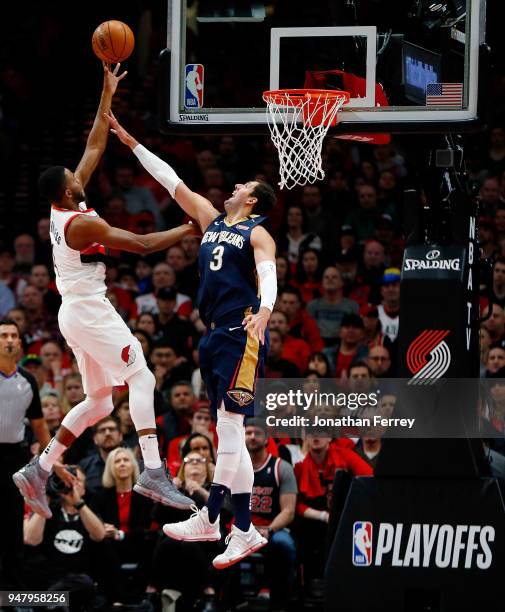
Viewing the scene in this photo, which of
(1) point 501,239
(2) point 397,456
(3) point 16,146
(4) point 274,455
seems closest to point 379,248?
(1) point 501,239

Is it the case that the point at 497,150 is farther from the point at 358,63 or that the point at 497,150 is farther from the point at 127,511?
the point at 127,511

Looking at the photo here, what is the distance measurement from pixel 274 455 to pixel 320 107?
11.5 feet

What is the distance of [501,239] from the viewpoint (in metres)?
13.8

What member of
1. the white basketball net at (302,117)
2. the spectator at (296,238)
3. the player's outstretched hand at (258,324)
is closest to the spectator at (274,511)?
the white basketball net at (302,117)

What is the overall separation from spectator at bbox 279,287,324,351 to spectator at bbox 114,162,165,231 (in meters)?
2.96

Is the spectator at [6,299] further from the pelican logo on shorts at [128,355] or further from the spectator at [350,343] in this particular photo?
the pelican logo on shorts at [128,355]

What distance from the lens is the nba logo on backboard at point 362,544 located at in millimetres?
9859

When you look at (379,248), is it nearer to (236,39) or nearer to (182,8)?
(236,39)

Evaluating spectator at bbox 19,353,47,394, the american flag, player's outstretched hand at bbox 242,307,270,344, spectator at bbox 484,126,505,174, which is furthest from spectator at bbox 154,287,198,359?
player's outstretched hand at bbox 242,307,270,344

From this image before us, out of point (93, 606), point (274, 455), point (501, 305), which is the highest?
point (501, 305)

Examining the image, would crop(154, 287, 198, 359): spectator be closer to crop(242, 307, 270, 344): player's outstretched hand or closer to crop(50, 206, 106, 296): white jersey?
crop(50, 206, 106, 296): white jersey

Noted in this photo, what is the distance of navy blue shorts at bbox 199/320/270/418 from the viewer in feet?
28.2

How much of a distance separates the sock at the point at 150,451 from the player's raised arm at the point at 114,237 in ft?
3.93

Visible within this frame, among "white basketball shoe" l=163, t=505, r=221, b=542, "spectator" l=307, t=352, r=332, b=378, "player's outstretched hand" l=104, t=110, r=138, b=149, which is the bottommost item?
"white basketball shoe" l=163, t=505, r=221, b=542
